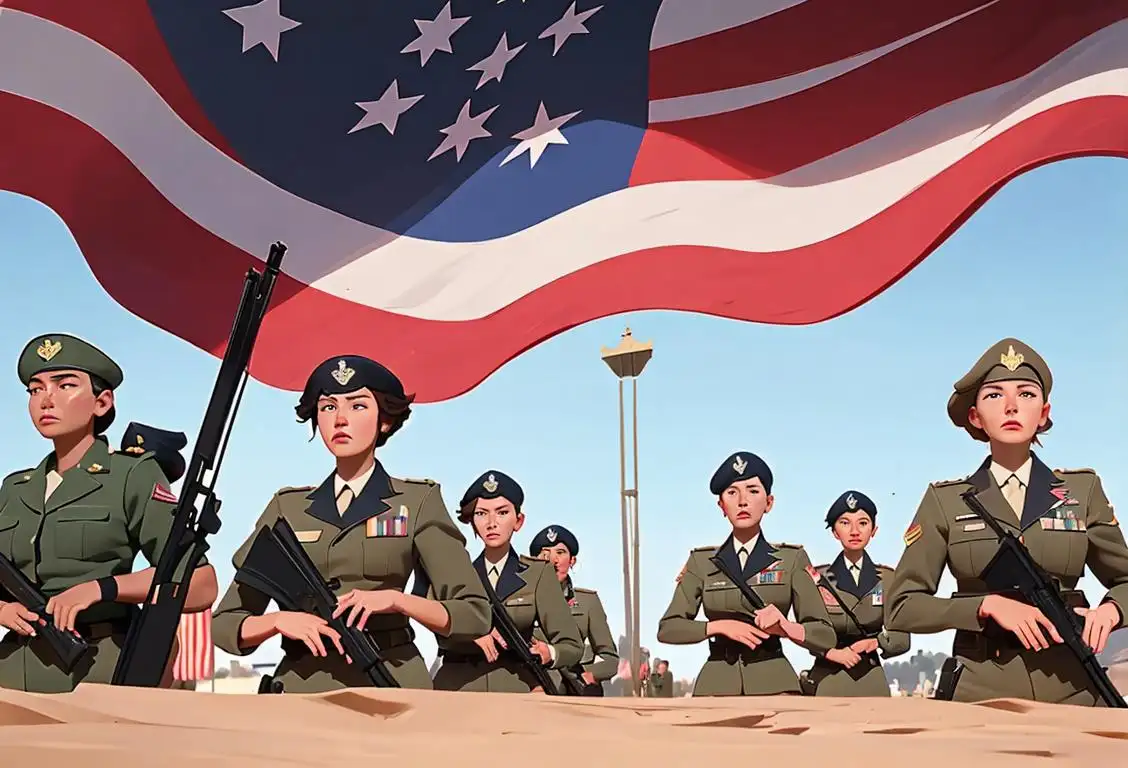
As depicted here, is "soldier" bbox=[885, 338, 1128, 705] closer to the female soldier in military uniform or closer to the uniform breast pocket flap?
the uniform breast pocket flap

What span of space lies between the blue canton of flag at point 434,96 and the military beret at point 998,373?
7.39 feet

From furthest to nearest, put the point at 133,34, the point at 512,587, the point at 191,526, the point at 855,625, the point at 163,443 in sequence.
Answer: the point at 855,625 < the point at 512,587 < the point at 133,34 < the point at 163,443 < the point at 191,526

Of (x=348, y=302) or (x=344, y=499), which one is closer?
(x=344, y=499)

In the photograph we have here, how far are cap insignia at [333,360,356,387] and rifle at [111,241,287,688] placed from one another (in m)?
0.25

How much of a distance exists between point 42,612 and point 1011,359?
104 inches

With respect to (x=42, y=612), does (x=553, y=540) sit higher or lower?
higher

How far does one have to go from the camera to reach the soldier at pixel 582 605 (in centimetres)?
844

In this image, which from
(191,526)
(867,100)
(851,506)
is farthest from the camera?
(851,506)

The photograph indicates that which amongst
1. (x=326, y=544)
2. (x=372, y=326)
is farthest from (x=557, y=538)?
(x=326, y=544)

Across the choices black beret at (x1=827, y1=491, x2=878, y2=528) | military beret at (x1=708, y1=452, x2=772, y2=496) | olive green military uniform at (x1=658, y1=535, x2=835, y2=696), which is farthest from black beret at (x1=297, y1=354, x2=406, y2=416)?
black beret at (x1=827, y1=491, x2=878, y2=528)

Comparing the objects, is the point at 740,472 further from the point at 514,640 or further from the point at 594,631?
the point at 594,631

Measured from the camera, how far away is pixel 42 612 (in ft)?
10.4

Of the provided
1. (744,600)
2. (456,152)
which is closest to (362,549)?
(456,152)

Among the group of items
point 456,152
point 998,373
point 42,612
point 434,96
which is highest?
point 434,96
